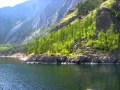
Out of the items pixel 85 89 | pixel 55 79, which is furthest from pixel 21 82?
pixel 85 89

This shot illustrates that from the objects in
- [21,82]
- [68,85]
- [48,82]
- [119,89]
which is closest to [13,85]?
[21,82]

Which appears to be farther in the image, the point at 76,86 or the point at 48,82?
the point at 48,82

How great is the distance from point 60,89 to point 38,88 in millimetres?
12121

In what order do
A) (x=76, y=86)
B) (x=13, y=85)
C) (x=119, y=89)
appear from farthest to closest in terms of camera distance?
1. (x=13, y=85)
2. (x=76, y=86)
3. (x=119, y=89)

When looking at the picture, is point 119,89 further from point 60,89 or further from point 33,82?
point 33,82

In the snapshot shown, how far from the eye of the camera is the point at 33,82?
142625 millimetres

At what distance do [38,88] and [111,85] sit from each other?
32.0 meters

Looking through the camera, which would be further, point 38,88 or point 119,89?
point 38,88

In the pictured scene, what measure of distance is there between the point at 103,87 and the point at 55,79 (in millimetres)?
33739

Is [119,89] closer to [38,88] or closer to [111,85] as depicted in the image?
[111,85]

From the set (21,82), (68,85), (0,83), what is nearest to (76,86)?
(68,85)

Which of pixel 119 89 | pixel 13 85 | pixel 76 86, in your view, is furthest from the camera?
pixel 13 85

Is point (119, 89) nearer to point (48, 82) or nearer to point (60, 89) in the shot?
point (60, 89)

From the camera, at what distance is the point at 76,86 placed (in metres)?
124
